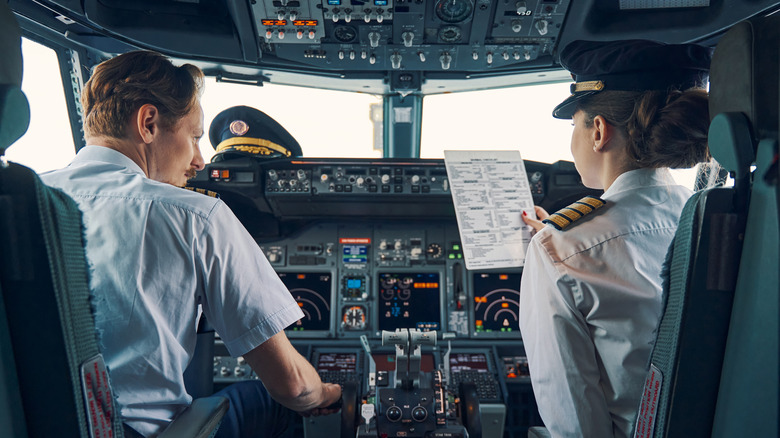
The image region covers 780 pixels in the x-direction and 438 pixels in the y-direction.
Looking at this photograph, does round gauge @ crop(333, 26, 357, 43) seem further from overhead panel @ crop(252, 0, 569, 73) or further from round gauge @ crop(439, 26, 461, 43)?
round gauge @ crop(439, 26, 461, 43)

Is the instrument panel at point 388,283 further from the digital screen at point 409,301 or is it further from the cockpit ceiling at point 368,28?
the cockpit ceiling at point 368,28

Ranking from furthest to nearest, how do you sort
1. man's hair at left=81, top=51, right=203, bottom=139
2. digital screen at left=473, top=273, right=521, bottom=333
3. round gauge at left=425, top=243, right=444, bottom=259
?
round gauge at left=425, top=243, right=444, bottom=259 < digital screen at left=473, top=273, right=521, bottom=333 < man's hair at left=81, top=51, right=203, bottom=139

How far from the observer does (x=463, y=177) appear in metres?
2.06

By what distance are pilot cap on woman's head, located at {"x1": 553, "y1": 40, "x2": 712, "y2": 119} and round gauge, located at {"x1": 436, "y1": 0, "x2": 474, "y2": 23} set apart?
117cm

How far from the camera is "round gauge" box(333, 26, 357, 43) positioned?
2461 mm

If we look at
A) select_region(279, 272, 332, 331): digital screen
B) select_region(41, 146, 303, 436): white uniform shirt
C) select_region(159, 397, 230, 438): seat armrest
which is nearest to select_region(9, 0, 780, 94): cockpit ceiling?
select_region(279, 272, 332, 331): digital screen

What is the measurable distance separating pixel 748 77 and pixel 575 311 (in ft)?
1.84

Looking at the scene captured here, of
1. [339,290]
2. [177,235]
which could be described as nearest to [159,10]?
[339,290]

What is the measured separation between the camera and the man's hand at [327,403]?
1543 mm

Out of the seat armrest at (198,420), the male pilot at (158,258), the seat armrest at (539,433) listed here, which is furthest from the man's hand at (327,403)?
the seat armrest at (539,433)

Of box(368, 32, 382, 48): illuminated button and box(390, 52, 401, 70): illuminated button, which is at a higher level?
box(368, 32, 382, 48): illuminated button

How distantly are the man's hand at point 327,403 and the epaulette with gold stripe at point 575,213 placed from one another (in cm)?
86

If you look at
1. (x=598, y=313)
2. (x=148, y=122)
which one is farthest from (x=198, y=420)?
(x=598, y=313)

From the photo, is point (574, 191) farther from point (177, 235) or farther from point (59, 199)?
point (59, 199)
